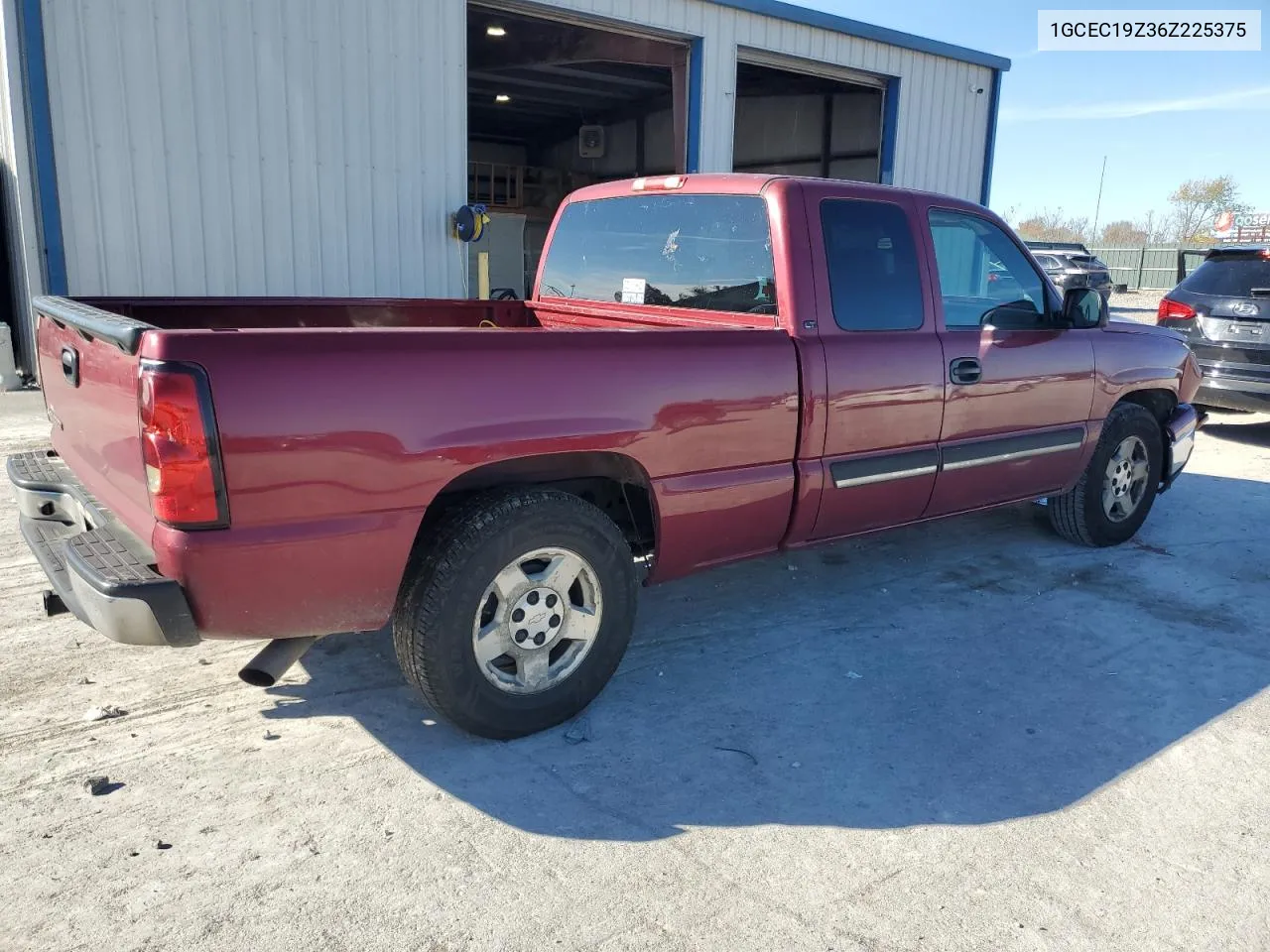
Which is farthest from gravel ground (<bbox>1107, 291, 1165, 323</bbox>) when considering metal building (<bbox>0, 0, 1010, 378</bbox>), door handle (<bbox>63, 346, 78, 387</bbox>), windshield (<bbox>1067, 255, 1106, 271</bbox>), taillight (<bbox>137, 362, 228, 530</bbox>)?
taillight (<bbox>137, 362, 228, 530</bbox>)

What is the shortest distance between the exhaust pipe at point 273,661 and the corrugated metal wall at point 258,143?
21.7 feet

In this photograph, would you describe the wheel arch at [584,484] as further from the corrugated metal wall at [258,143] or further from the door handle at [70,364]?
the corrugated metal wall at [258,143]

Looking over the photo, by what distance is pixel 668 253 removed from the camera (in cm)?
427

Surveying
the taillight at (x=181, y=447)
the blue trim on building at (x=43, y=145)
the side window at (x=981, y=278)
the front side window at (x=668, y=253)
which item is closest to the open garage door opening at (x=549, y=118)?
the blue trim on building at (x=43, y=145)

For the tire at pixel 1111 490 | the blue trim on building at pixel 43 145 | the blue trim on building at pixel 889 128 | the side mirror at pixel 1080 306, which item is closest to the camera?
the side mirror at pixel 1080 306

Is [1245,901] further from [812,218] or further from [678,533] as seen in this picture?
[812,218]

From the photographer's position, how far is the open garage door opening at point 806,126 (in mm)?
17484

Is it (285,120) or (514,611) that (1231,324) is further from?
(285,120)

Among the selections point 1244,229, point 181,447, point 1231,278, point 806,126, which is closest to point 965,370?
point 181,447

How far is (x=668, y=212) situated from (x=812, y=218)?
751 millimetres

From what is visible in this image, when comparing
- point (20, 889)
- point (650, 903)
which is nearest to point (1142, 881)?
point (650, 903)

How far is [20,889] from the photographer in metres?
2.40

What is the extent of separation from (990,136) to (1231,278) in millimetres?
7065

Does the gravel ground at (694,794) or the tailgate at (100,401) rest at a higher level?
the tailgate at (100,401)
